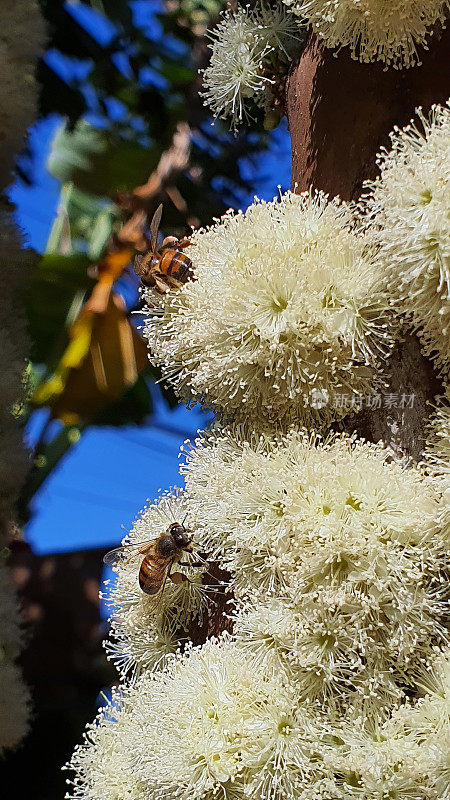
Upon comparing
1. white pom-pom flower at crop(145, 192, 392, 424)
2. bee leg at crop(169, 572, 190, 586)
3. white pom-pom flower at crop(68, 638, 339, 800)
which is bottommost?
white pom-pom flower at crop(68, 638, 339, 800)

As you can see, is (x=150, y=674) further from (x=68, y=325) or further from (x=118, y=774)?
(x=68, y=325)

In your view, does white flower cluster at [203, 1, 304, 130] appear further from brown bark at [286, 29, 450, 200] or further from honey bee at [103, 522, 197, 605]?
honey bee at [103, 522, 197, 605]

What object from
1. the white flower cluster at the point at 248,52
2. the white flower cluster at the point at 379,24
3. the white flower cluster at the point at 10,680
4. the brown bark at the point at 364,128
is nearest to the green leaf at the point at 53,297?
the white flower cluster at the point at 10,680

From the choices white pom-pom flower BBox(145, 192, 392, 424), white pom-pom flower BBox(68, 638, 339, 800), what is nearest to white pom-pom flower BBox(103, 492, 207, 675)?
white pom-pom flower BBox(68, 638, 339, 800)

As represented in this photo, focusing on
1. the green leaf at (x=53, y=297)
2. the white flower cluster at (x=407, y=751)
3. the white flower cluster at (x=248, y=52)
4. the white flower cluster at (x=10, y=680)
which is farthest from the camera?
the green leaf at (x=53, y=297)

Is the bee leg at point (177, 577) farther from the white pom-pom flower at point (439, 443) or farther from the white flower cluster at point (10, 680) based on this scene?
the white flower cluster at point (10, 680)

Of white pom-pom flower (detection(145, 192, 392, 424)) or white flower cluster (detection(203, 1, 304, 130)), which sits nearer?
white pom-pom flower (detection(145, 192, 392, 424))

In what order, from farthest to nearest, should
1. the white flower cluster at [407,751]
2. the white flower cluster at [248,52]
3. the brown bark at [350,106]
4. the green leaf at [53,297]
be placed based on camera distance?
the green leaf at [53,297]
the white flower cluster at [248,52]
the brown bark at [350,106]
the white flower cluster at [407,751]
